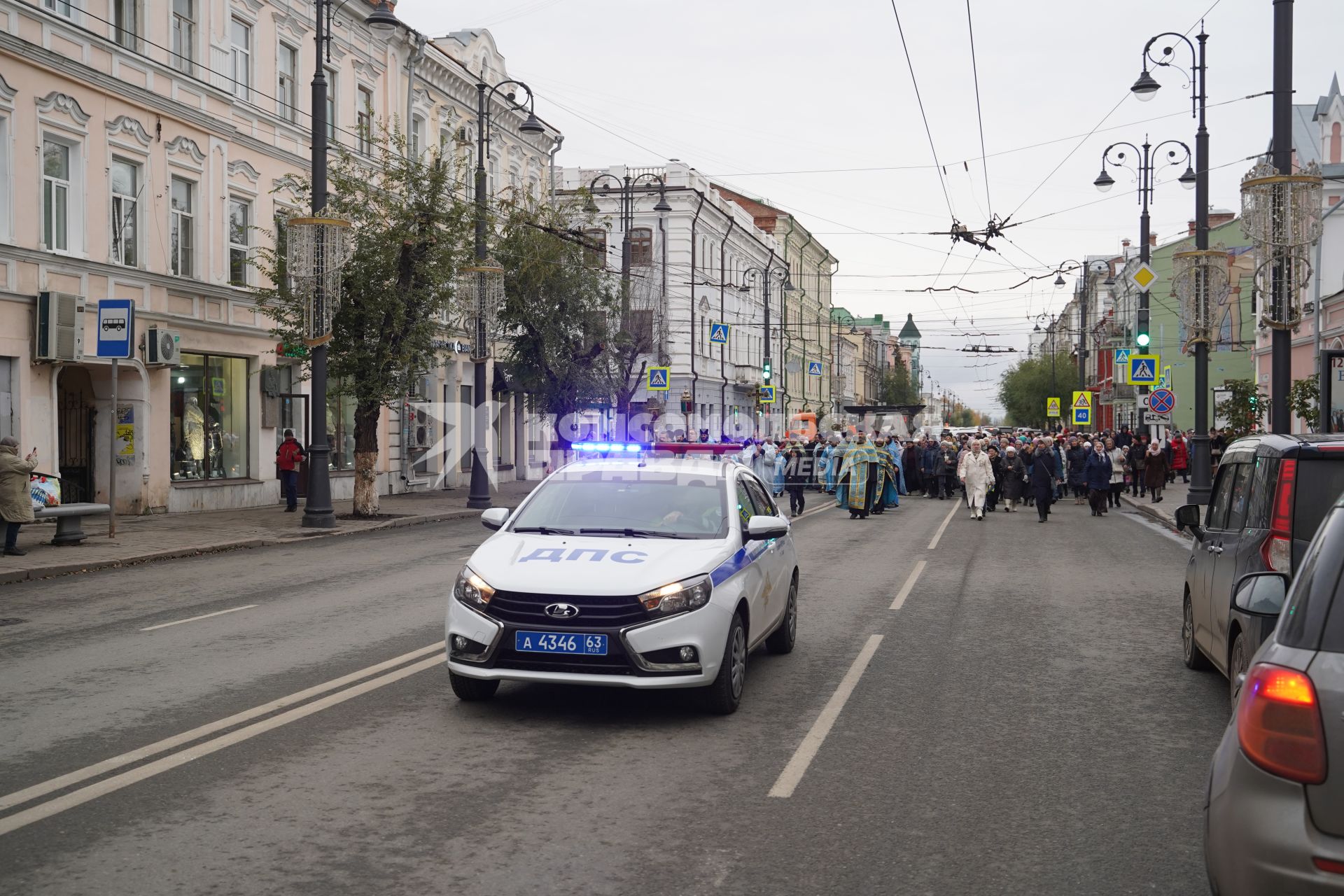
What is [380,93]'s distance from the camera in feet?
111

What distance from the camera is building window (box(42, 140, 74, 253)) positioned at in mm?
21469

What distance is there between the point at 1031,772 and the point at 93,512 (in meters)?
16.0

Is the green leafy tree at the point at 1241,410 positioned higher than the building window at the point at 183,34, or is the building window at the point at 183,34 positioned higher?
the building window at the point at 183,34

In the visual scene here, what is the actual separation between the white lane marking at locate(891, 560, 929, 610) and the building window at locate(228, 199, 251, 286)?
1662cm

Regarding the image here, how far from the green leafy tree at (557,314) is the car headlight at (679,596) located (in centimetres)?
2616

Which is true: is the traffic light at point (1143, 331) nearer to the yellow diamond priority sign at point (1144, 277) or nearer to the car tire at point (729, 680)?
the yellow diamond priority sign at point (1144, 277)

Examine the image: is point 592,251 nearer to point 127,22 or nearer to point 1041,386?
point 127,22

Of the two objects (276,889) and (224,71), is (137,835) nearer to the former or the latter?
(276,889)

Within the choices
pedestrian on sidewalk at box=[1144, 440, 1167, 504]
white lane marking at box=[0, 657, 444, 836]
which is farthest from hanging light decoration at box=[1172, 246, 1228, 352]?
white lane marking at box=[0, 657, 444, 836]

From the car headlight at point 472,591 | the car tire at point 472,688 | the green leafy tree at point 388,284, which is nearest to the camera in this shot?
the car headlight at point 472,591

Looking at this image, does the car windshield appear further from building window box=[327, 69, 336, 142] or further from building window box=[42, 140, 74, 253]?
building window box=[327, 69, 336, 142]

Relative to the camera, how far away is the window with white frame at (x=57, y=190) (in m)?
21.5

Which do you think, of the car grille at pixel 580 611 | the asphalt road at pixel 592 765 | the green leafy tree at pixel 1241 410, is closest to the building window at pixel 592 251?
the green leafy tree at pixel 1241 410

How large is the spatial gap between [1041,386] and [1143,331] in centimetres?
6711
